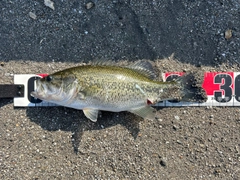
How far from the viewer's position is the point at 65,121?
389cm

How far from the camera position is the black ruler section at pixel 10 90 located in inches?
151

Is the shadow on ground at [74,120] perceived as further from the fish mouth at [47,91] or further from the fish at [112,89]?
the fish mouth at [47,91]

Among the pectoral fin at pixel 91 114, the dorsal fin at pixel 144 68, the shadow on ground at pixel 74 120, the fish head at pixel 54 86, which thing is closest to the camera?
the fish head at pixel 54 86

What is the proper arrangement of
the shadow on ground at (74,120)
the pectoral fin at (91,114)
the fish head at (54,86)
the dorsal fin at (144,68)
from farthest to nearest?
the shadow on ground at (74,120)
the dorsal fin at (144,68)
the pectoral fin at (91,114)
the fish head at (54,86)

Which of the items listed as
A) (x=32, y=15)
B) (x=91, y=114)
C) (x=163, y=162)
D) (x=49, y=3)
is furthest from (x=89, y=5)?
(x=163, y=162)

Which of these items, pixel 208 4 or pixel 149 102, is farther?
pixel 208 4

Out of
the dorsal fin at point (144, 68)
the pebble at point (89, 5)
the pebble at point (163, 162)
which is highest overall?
the pebble at point (89, 5)

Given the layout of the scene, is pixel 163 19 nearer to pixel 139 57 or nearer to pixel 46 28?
pixel 139 57

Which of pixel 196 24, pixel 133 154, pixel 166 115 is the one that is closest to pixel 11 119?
pixel 133 154

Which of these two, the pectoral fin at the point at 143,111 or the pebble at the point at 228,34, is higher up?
the pebble at the point at 228,34

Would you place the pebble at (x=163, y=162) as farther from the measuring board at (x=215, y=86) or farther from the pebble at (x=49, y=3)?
the pebble at (x=49, y=3)

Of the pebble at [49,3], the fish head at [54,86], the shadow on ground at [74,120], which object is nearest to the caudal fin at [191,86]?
the shadow on ground at [74,120]

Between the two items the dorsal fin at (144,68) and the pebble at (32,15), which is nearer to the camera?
the dorsal fin at (144,68)

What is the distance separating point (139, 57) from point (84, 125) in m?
1.12
